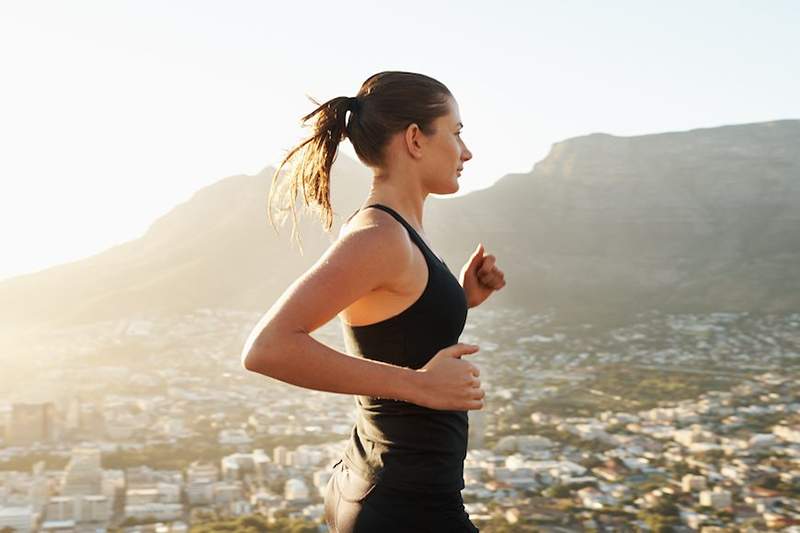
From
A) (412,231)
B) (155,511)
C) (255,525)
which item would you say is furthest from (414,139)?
(155,511)

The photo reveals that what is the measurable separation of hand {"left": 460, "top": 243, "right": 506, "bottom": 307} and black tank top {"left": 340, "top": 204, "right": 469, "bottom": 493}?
443 millimetres

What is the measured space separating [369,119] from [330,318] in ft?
1.25

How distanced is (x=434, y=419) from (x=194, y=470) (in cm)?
1339

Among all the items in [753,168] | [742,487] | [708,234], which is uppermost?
[753,168]

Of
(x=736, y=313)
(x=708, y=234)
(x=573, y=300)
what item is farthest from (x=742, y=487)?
(x=708, y=234)

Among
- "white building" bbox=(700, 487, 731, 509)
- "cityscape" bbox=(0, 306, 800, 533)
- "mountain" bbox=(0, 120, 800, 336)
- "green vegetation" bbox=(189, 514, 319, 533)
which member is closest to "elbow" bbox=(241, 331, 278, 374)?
"cityscape" bbox=(0, 306, 800, 533)

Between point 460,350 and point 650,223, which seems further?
point 650,223

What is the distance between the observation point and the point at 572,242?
154ft

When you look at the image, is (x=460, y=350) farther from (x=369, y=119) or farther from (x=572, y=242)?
(x=572, y=242)

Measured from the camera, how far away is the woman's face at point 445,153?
4.71 feet

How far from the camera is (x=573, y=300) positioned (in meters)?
41.1

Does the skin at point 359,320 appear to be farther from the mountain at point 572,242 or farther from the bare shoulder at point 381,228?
the mountain at point 572,242

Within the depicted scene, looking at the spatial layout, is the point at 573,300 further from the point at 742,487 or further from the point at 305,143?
the point at 305,143

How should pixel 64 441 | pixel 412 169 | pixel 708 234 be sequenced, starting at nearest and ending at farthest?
pixel 412 169
pixel 64 441
pixel 708 234
